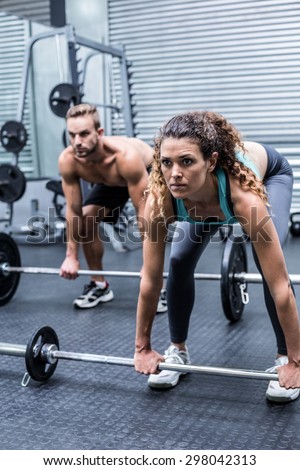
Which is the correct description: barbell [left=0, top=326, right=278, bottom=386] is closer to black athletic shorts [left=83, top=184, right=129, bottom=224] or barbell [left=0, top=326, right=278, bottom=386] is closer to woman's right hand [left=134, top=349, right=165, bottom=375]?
woman's right hand [left=134, top=349, right=165, bottom=375]

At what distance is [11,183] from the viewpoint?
4105 millimetres

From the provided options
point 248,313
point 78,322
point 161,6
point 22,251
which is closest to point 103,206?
point 78,322

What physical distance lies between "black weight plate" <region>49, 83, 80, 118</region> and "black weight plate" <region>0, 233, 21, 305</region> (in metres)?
1.64

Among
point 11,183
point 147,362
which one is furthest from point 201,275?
point 11,183

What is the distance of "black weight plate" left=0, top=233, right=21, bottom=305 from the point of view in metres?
2.71

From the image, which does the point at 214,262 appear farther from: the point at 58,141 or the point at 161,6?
the point at 161,6

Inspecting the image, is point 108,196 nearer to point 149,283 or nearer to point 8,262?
point 8,262

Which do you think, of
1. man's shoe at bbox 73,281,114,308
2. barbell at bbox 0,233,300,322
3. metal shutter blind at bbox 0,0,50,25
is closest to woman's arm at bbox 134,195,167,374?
barbell at bbox 0,233,300,322

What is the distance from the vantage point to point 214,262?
378 cm

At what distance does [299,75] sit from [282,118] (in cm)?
42

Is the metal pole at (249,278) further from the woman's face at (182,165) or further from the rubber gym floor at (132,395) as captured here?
the woman's face at (182,165)

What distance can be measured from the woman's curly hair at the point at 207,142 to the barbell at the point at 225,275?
0.71m

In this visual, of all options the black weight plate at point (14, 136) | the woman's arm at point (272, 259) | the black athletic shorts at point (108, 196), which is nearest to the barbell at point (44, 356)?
the woman's arm at point (272, 259)

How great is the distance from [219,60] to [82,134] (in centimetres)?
350
